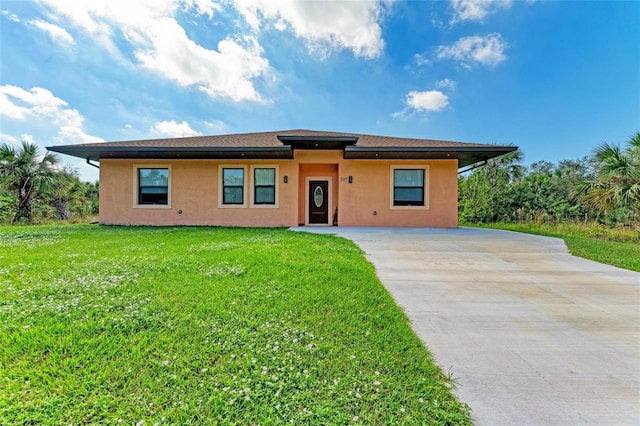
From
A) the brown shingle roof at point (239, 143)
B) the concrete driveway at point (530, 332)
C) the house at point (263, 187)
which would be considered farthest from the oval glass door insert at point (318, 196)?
the concrete driveway at point (530, 332)

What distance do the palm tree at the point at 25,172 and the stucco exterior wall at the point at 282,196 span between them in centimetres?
349

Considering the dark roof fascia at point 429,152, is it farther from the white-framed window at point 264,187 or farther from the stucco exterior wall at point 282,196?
the white-framed window at point 264,187

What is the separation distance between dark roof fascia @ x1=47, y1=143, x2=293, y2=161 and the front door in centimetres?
173

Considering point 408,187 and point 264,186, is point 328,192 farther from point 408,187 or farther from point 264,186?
point 408,187

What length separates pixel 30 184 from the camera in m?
11.3

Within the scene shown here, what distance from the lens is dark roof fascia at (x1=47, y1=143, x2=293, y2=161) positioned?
30.0 feet

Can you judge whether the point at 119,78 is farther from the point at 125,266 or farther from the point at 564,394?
the point at 564,394

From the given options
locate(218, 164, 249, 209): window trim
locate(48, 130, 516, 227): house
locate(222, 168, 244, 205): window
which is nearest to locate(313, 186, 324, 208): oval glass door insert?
locate(48, 130, 516, 227): house

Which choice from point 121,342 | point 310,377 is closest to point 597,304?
point 310,377

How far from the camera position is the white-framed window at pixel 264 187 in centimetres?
1022

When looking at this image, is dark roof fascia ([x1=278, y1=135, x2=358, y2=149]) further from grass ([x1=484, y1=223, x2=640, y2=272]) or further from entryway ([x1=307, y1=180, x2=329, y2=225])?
grass ([x1=484, y1=223, x2=640, y2=272])

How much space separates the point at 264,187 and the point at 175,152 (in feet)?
10.8

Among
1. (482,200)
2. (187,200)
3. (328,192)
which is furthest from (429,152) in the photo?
(187,200)

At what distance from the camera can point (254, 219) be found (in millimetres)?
10320
